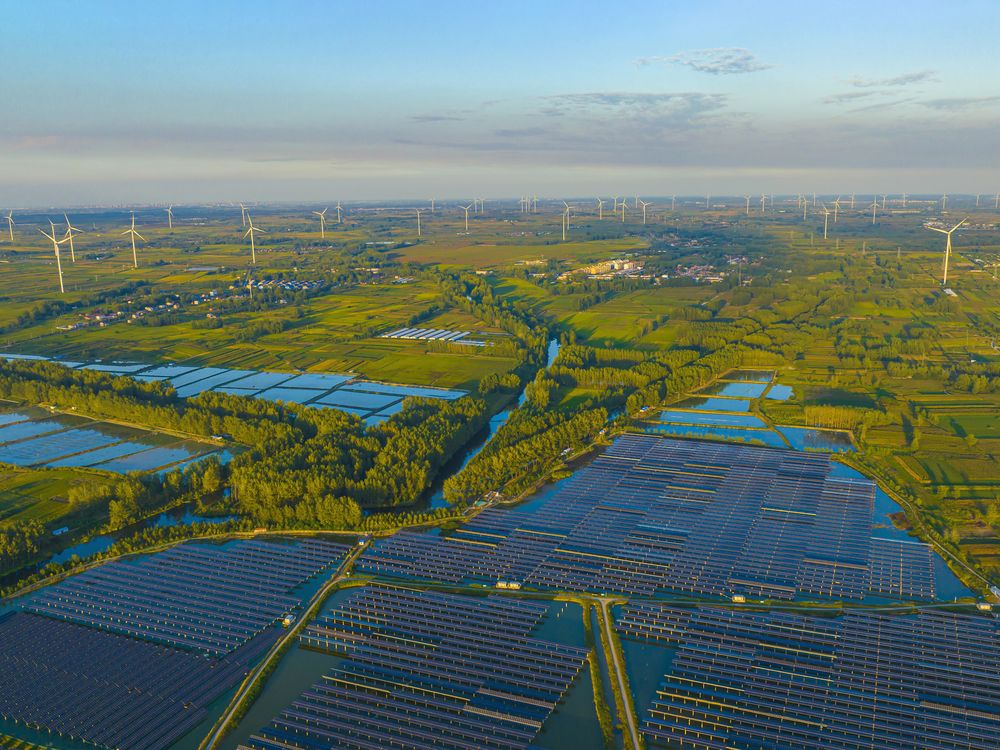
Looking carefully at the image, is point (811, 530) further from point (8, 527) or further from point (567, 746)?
point (8, 527)

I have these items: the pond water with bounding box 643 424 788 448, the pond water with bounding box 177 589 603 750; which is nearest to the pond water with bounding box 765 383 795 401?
the pond water with bounding box 643 424 788 448

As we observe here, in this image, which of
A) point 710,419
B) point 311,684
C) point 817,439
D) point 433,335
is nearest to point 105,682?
point 311,684

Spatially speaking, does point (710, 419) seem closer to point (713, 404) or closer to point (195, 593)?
point (713, 404)

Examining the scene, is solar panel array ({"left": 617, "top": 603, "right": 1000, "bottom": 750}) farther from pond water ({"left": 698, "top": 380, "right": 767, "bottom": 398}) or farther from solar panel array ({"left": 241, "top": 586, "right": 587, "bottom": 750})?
pond water ({"left": 698, "top": 380, "right": 767, "bottom": 398})

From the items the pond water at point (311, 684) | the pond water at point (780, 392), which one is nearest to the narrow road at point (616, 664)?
the pond water at point (311, 684)

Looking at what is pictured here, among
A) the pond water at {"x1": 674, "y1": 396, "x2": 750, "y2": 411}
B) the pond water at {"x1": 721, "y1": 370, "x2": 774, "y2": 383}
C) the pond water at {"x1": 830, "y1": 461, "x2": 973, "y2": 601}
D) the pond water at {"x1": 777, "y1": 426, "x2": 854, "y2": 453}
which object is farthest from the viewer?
the pond water at {"x1": 721, "y1": 370, "x2": 774, "y2": 383}

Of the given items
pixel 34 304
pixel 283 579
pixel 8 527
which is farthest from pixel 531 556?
pixel 34 304
